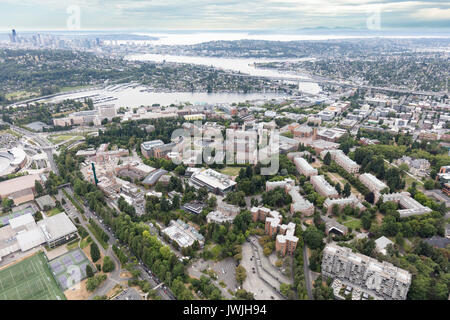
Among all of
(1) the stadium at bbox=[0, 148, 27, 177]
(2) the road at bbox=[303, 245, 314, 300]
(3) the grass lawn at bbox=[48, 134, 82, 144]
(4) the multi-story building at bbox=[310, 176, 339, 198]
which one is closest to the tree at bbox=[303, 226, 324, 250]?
(2) the road at bbox=[303, 245, 314, 300]

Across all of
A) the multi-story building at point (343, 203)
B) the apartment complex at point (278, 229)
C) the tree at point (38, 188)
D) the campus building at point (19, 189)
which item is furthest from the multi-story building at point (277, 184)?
the campus building at point (19, 189)

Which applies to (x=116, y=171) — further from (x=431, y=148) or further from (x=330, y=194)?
(x=431, y=148)

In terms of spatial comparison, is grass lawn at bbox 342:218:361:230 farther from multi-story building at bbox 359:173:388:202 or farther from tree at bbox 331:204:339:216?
multi-story building at bbox 359:173:388:202

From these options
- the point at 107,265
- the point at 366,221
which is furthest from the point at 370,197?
the point at 107,265

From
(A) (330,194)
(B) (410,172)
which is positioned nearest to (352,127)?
(B) (410,172)

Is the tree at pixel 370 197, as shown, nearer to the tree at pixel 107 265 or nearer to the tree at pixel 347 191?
the tree at pixel 347 191

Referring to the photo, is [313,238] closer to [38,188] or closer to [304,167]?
[304,167]
